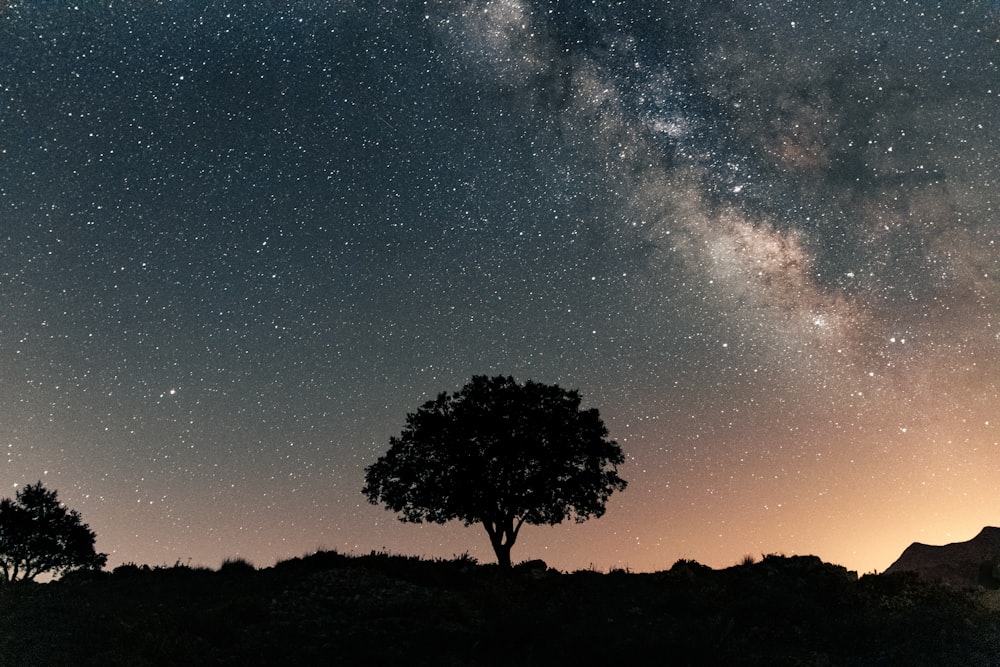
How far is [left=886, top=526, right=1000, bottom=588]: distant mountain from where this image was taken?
41.0 m

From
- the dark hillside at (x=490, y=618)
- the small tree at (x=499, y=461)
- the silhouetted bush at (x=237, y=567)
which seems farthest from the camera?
the small tree at (x=499, y=461)

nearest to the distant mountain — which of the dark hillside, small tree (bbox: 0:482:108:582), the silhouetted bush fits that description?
the dark hillside

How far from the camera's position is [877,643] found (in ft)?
62.3

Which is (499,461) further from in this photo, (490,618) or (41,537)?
(41,537)

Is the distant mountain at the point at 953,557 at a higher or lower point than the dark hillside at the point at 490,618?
higher

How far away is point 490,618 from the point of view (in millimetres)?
20344

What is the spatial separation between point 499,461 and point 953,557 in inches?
2095

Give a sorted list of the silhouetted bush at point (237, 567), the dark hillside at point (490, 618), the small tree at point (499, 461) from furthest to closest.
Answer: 1. the small tree at point (499, 461)
2. the silhouetted bush at point (237, 567)
3. the dark hillside at point (490, 618)

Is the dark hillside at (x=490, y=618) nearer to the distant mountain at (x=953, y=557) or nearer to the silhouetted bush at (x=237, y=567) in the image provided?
the silhouetted bush at (x=237, y=567)

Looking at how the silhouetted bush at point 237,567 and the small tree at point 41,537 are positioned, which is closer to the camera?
the silhouetted bush at point 237,567

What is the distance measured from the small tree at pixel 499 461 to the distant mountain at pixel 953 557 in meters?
20.5

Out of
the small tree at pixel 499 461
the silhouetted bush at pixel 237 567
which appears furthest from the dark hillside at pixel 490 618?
the small tree at pixel 499 461

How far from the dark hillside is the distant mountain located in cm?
1897

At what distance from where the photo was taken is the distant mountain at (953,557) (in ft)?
135
